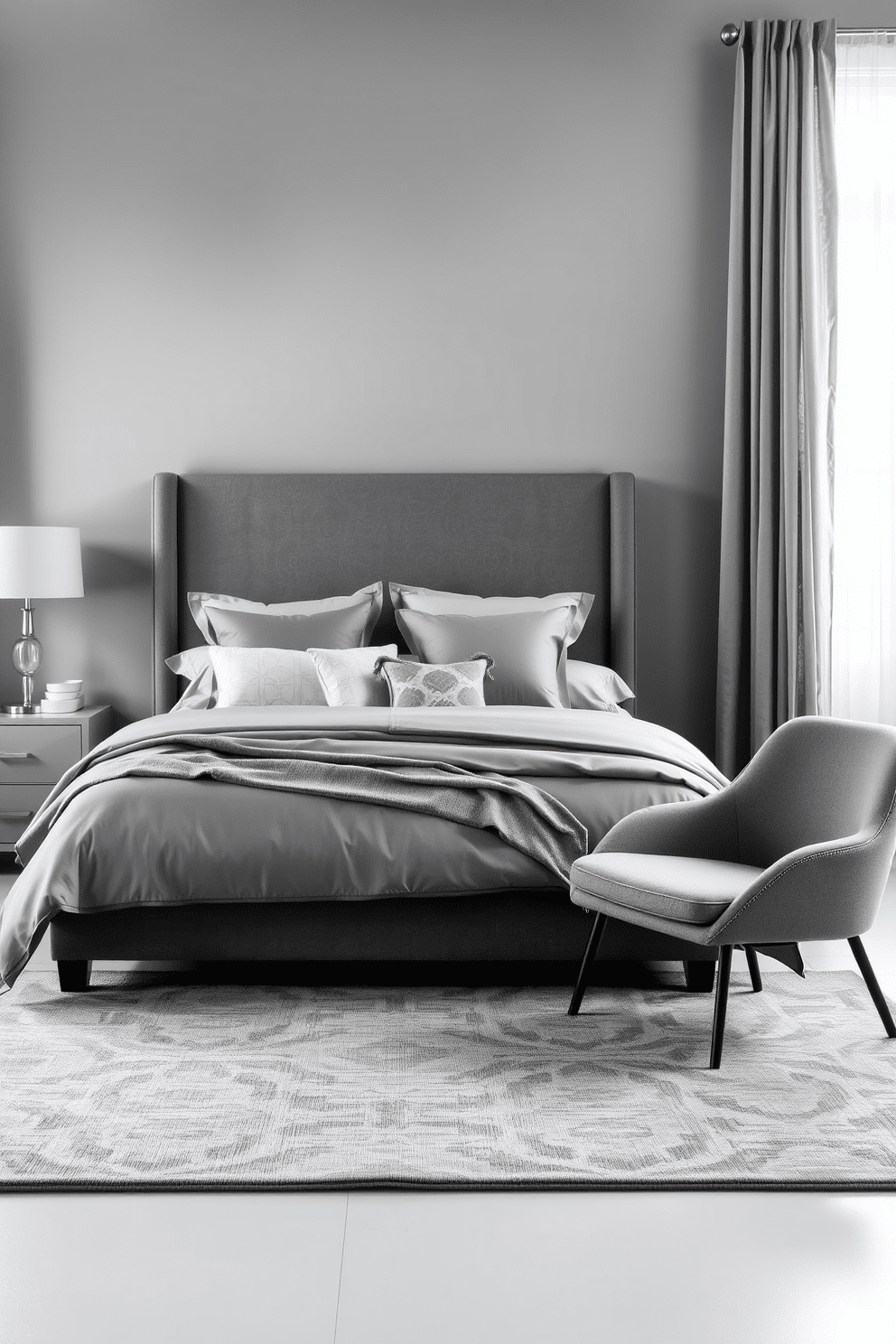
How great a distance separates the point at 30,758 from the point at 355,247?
2.35m

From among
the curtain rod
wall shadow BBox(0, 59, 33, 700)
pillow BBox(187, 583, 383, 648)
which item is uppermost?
the curtain rod

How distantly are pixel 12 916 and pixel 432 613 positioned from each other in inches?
82.7

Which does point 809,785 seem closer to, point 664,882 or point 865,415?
point 664,882

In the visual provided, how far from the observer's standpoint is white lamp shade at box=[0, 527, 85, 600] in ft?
14.9

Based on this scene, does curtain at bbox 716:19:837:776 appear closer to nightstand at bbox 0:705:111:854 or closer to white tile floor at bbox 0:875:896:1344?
nightstand at bbox 0:705:111:854

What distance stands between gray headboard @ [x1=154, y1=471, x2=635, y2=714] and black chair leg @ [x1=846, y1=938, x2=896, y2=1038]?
228 centimetres

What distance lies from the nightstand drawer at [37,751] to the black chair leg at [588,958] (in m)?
2.34

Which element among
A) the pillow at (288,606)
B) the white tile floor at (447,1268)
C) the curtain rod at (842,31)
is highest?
the curtain rod at (842,31)

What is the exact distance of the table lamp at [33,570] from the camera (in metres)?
4.54

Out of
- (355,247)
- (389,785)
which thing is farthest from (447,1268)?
(355,247)

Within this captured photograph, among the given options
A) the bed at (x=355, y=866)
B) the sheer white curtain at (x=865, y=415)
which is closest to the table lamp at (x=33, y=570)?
the bed at (x=355, y=866)

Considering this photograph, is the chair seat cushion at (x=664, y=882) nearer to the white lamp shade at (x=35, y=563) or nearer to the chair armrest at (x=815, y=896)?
the chair armrest at (x=815, y=896)

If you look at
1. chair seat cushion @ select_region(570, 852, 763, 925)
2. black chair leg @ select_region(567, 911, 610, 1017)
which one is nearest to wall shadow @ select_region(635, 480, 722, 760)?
chair seat cushion @ select_region(570, 852, 763, 925)

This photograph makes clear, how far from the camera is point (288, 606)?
4.73 meters
